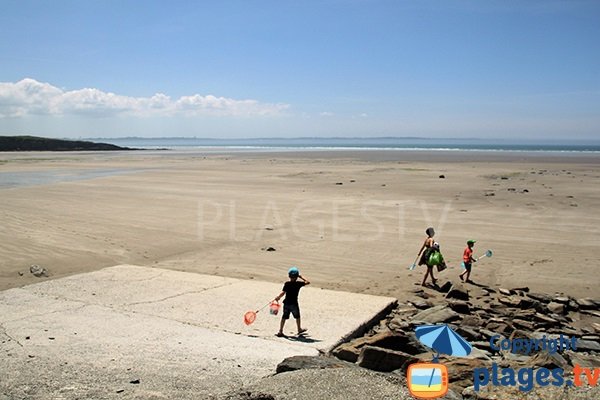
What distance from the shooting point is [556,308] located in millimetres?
9320

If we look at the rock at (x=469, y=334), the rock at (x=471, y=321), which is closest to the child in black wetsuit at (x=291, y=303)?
the rock at (x=469, y=334)

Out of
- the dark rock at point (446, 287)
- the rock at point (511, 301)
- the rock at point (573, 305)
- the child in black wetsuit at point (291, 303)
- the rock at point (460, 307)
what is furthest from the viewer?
the dark rock at point (446, 287)

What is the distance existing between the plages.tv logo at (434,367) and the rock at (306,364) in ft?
2.73

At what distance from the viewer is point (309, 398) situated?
4727mm

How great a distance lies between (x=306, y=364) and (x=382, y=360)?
3.40 ft

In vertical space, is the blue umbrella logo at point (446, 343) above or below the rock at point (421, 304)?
above

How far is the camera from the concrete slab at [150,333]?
557cm

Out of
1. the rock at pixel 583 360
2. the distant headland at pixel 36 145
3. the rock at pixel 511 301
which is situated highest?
the distant headland at pixel 36 145

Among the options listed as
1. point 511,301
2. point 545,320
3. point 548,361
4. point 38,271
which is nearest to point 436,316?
point 545,320

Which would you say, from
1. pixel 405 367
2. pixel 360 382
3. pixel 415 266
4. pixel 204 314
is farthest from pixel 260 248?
pixel 360 382

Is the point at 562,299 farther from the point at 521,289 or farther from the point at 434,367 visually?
the point at 434,367

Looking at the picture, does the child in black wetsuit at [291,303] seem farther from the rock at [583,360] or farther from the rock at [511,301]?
the rock at [511,301]

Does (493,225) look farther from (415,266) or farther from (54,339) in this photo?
(54,339)

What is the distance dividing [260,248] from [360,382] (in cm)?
942
